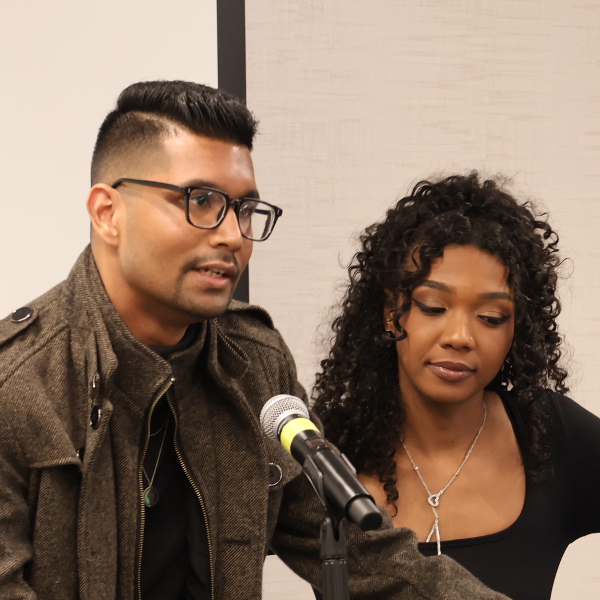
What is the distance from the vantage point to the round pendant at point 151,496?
1396 mm

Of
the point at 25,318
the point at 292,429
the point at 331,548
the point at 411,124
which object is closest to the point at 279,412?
the point at 292,429

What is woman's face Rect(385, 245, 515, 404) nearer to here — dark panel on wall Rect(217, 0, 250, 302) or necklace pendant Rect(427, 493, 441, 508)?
necklace pendant Rect(427, 493, 441, 508)

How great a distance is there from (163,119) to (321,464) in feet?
2.07

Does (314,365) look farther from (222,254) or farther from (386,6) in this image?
(222,254)

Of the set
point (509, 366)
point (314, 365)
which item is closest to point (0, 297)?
point (314, 365)

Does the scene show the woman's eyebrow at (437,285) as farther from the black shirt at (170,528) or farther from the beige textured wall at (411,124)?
the beige textured wall at (411,124)

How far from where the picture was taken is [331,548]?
1.04 meters

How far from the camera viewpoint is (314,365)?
93.0 inches

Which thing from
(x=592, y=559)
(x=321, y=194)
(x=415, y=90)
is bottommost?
(x=592, y=559)

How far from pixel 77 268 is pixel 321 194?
1063mm

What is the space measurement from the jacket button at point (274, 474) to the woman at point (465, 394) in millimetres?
359

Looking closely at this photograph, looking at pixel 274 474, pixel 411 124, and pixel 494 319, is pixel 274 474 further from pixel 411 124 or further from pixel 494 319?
pixel 411 124

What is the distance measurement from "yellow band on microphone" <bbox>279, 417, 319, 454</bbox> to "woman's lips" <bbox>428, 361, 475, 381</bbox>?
0.66m

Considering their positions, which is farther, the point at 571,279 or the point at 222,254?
the point at 571,279
